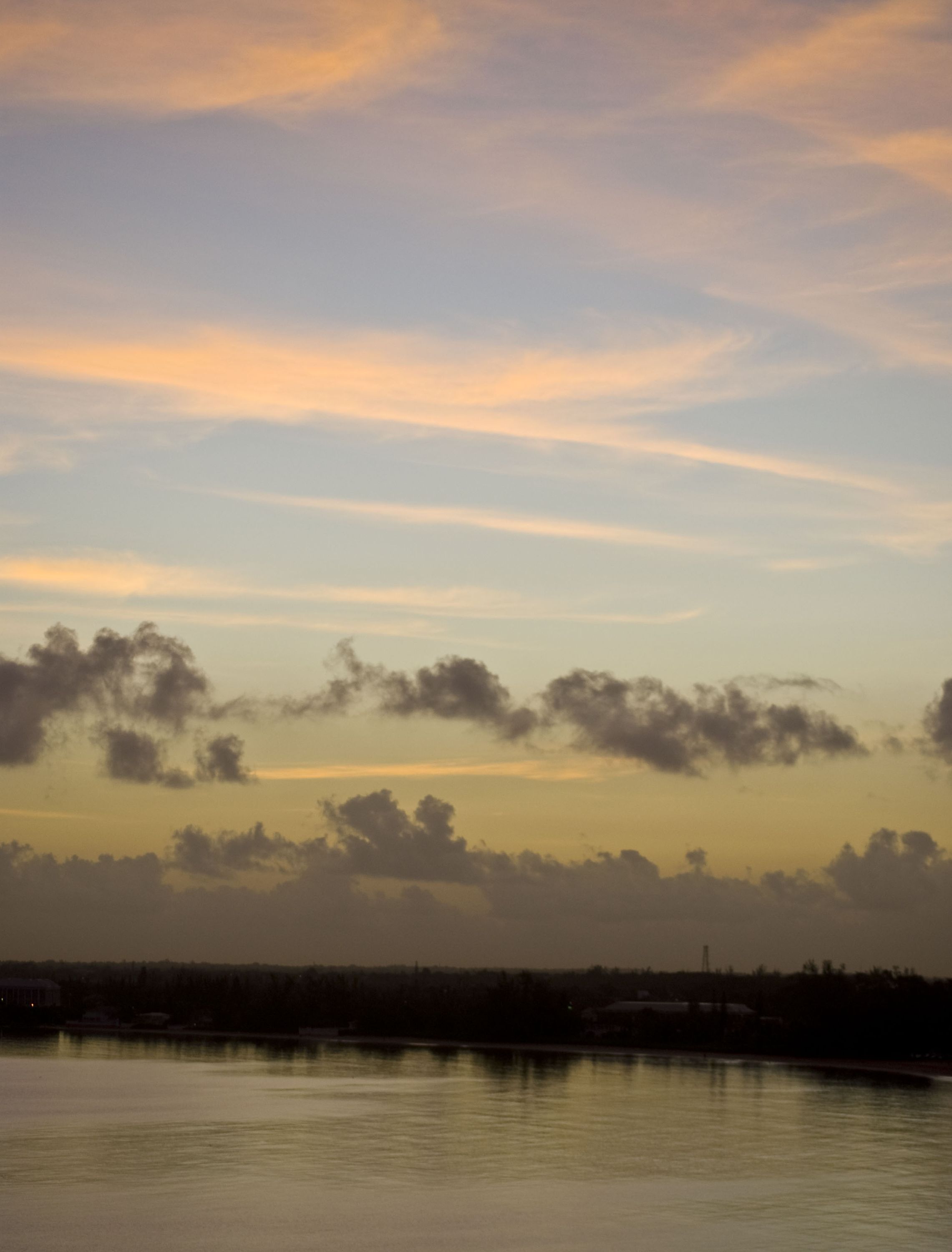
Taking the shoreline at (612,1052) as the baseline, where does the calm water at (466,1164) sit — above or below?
above

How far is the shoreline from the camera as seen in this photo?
148 m

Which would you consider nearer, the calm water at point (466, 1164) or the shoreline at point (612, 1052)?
the calm water at point (466, 1164)

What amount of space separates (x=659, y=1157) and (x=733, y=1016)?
119 m

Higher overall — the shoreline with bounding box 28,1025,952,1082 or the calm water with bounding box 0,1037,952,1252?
the calm water with bounding box 0,1037,952,1252

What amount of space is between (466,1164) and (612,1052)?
104 metres

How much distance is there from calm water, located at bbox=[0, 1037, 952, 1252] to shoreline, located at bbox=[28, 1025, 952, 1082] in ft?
60.8

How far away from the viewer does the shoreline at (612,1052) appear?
148 m

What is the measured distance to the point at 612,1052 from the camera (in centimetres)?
17062

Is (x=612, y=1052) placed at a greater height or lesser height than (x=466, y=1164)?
lesser

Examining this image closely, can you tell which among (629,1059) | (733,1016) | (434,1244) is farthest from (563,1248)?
(733,1016)

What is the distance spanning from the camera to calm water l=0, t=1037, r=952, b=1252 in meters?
52.5

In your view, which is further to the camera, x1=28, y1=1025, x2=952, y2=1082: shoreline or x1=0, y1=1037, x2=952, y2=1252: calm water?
x1=28, y1=1025, x2=952, y2=1082: shoreline

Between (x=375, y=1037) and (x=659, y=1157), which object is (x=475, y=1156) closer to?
(x=659, y=1157)

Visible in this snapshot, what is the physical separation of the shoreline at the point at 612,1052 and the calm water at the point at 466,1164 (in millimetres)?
18541
